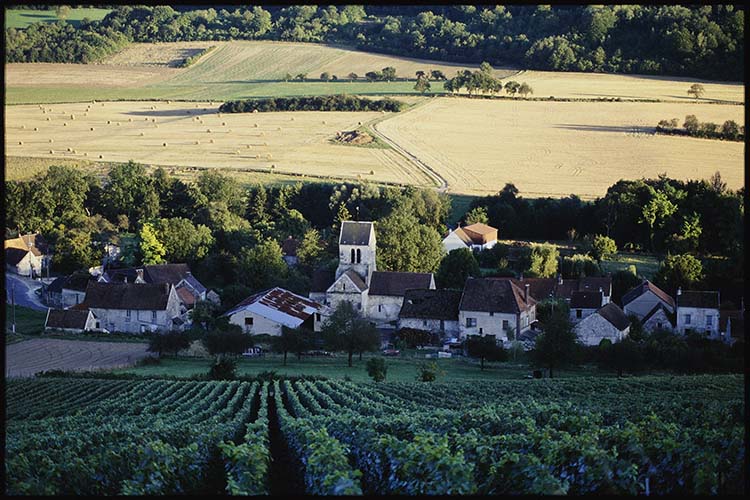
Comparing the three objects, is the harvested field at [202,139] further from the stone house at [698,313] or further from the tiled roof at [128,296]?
the stone house at [698,313]

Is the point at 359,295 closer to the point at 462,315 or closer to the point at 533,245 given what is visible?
the point at 462,315

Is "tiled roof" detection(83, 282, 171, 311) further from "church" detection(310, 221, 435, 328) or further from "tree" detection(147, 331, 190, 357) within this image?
"church" detection(310, 221, 435, 328)

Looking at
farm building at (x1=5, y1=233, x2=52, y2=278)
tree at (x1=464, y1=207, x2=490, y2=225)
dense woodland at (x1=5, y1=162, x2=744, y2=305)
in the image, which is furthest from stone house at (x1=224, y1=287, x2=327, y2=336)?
tree at (x1=464, y1=207, x2=490, y2=225)

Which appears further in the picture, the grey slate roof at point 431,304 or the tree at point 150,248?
the tree at point 150,248

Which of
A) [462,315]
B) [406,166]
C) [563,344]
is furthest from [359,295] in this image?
[406,166]

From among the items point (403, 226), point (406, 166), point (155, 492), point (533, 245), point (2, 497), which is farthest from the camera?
point (406, 166)

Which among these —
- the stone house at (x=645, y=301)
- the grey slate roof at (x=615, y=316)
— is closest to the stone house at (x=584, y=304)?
the stone house at (x=645, y=301)
